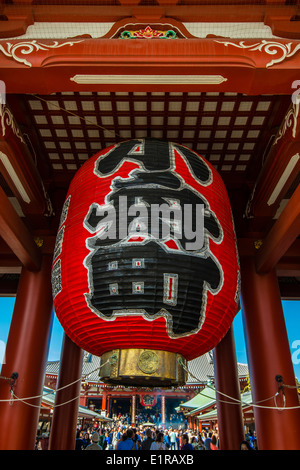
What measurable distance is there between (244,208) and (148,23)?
3.11 metres

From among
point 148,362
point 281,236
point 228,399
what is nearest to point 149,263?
point 148,362

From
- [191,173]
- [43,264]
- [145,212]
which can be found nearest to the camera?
[145,212]

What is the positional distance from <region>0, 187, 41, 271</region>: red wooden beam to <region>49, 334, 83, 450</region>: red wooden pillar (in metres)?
2.17

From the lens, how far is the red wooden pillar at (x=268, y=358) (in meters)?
4.29

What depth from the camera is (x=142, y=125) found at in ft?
15.8

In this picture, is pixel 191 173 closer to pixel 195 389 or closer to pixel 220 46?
pixel 220 46

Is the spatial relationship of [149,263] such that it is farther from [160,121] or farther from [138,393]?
[138,393]

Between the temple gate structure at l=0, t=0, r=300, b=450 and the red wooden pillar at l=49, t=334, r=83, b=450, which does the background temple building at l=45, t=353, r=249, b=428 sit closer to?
the red wooden pillar at l=49, t=334, r=83, b=450

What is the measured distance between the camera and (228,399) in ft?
20.1

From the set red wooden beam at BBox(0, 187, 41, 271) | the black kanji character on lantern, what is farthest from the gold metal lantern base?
red wooden beam at BBox(0, 187, 41, 271)

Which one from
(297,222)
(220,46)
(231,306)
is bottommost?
(231,306)

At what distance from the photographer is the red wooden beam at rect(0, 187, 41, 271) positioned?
160 inches

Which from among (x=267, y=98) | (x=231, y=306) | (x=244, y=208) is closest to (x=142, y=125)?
(x=267, y=98)

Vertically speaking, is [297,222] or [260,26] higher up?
[260,26]
